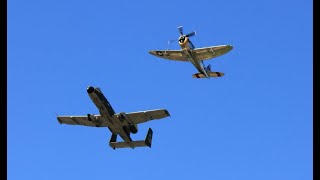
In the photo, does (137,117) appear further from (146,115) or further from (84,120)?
(84,120)

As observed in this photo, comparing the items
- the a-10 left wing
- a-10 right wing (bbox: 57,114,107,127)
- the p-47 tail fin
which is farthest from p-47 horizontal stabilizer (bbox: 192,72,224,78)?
a-10 right wing (bbox: 57,114,107,127)

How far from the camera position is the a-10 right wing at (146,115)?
5459 centimetres

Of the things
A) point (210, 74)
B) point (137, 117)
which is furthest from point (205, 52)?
point (137, 117)

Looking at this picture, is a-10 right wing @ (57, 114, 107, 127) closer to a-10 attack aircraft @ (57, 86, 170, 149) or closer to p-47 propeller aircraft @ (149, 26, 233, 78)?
a-10 attack aircraft @ (57, 86, 170, 149)

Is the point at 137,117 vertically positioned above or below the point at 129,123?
above

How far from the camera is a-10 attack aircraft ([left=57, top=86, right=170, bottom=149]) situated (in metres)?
53.3

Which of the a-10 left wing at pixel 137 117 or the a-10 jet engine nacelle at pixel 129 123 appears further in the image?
the a-10 jet engine nacelle at pixel 129 123

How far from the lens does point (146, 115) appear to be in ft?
183

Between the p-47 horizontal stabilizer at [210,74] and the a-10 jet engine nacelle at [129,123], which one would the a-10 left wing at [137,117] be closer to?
the a-10 jet engine nacelle at [129,123]

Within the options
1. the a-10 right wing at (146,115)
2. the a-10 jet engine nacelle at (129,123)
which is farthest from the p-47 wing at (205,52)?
the a-10 jet engine nacelle at (129,123)

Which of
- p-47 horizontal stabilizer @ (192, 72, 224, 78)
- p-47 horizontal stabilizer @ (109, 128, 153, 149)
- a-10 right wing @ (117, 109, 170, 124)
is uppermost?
p-47 horizontal stabilizer @ (192, 72, 224, 78)

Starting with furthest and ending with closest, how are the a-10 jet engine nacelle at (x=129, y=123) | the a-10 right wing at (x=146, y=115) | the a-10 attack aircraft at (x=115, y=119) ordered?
the a-10 jet engine nacelle at (x=129, y=123) < the a-10 right wing at (x=146, y=115) < the a-10 attack aircraft at (x=115, y=119)

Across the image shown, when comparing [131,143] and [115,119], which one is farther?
[131,143]

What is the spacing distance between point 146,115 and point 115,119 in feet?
11.9
